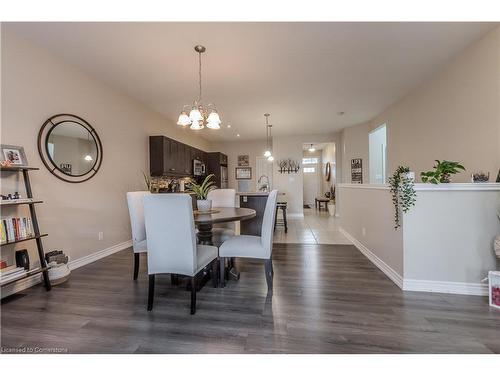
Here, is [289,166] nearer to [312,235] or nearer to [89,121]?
[312,235]

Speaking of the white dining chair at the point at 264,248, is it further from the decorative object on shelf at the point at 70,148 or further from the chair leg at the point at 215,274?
the decorative object on shelf at the point at 70,148

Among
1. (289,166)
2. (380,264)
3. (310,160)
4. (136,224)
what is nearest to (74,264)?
(136,224)

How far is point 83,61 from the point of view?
3.02m

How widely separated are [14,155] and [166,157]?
8.78 ft

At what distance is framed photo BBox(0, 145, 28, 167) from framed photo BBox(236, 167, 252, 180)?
22.0 feet

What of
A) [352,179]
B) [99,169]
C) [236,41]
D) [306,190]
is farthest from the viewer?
[306,190]

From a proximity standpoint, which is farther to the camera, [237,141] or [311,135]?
[237,141]

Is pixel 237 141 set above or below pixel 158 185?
above

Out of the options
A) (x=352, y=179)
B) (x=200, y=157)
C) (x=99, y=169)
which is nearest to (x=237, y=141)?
(x=200, y=157)

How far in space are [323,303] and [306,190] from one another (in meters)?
9.40

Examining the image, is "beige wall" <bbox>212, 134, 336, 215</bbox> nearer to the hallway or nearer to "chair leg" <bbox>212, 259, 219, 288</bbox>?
the hallway

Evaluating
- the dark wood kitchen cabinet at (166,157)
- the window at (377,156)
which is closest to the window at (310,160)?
the window at (377,156)

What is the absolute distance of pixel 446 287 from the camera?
2.24 m

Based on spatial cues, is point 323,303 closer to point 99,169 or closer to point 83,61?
point 99,169
